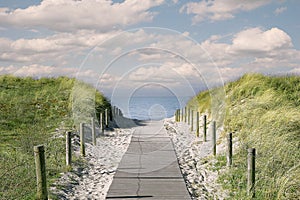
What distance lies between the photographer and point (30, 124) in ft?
46.0

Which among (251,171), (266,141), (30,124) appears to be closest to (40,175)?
(251,171)

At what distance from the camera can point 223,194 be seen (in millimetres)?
7062

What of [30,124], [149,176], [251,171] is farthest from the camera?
[30,124]

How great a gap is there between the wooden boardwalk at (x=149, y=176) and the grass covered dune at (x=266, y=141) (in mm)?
1160

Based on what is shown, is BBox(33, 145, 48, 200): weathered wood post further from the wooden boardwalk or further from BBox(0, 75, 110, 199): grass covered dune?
the wooden boardwalk

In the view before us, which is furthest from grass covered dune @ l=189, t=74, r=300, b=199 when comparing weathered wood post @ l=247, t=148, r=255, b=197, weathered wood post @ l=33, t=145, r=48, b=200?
weathered wood post @ l=33, t=145, r=48, b=200

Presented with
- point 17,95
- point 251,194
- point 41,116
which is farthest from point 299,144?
point 17,95

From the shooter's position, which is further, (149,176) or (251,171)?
(149,176)

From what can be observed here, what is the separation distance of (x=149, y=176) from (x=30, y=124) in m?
7.68

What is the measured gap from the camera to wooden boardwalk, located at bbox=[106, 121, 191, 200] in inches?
265

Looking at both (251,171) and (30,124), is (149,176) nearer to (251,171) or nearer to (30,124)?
(251,171)

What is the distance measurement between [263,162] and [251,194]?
127cm

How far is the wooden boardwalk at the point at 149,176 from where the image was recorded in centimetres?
673

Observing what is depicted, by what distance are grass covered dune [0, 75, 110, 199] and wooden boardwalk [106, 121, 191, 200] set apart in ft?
5.02
